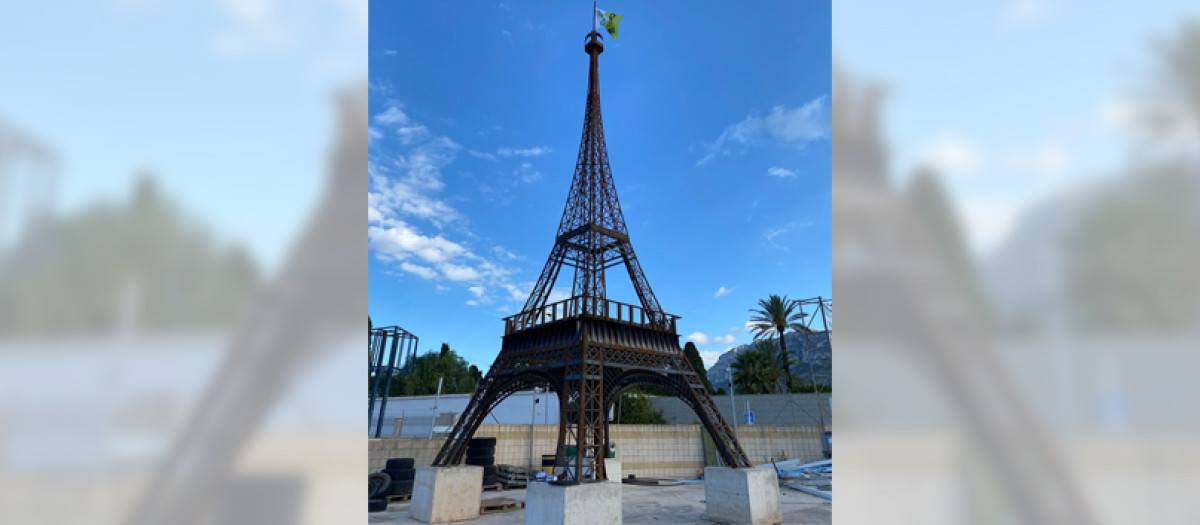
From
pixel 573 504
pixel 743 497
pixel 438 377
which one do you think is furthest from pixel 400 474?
pixel 438 377

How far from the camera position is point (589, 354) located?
818 inches

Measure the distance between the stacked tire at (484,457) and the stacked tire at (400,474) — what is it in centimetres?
288

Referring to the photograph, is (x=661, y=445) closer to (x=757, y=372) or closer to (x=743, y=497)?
(x=743, y=497)

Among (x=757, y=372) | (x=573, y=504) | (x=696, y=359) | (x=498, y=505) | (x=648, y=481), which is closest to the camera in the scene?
(x=573, y=504)

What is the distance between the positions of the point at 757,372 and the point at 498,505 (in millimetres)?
32589

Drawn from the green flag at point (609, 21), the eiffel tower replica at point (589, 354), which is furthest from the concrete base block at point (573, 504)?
the green flag at point (609, 21)

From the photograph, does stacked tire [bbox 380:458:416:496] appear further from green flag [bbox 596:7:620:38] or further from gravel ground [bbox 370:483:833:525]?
green flag [bbox 596:7:620:38]

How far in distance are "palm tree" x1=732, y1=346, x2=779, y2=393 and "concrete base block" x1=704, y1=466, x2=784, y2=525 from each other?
97.1 feet

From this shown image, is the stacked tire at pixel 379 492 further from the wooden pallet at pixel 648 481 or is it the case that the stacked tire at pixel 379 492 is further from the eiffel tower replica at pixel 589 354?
the wooden pallet at pixel 648 481

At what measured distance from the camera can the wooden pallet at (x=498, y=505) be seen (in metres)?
19.7

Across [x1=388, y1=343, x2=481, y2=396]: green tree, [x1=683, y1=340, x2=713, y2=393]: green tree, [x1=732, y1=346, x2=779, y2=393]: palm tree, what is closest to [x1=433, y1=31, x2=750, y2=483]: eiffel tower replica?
[x1=732, y1=346, x2=779, y2=393]: palm tree

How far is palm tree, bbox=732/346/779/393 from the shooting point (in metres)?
47.1
